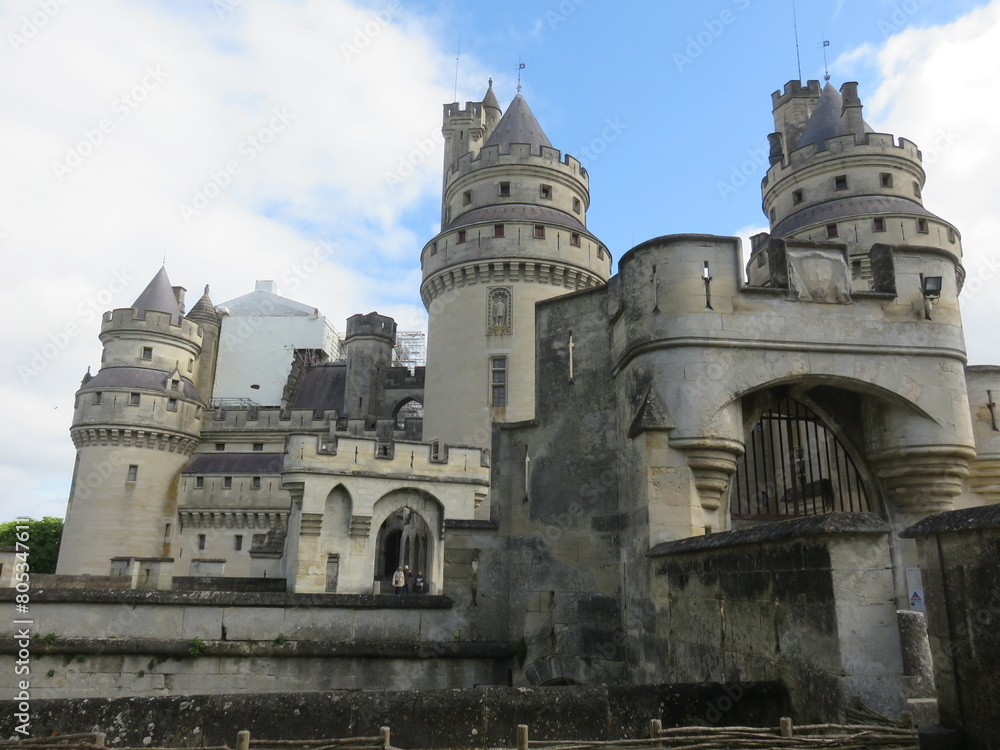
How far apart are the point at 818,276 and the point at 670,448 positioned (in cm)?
299

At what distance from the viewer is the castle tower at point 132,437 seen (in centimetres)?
3453

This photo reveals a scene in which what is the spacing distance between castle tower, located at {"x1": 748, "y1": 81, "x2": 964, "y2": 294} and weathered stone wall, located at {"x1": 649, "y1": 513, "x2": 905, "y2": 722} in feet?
56.1

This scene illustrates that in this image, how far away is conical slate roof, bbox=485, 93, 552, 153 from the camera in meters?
28.0

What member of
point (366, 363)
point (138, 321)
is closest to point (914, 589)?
point (366, 363)

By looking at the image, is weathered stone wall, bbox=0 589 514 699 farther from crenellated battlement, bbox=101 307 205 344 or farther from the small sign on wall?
crenellated battlement, bbox=101 307 205 344

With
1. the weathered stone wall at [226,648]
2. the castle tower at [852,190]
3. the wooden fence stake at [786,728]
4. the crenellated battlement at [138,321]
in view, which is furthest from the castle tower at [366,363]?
the wooden fence stake at [786,728]

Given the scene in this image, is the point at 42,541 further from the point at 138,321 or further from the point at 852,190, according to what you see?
the point at 852,190

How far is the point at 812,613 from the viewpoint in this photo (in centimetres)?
511

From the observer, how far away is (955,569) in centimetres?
362

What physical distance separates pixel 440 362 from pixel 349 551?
710 centimetres

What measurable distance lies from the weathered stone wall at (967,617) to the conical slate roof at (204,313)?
52.6 meters

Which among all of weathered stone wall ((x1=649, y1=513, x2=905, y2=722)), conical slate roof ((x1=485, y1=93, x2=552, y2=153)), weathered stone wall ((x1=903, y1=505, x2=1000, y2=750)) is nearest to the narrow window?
conical slate roof ((x1=485, y1=93, x2=552, y2=153))

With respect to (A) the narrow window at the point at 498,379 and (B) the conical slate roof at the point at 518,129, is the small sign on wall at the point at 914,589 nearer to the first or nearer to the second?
(A) the narrow window at the point at 498,379

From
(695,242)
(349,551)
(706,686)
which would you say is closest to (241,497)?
(349,551)
